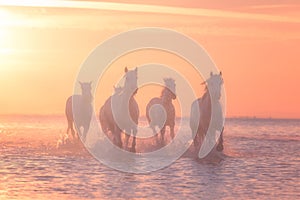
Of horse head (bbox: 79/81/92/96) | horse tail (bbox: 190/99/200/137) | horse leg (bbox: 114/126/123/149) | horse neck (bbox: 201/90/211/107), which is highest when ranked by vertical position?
horse head (bbox: 79/81/92/96)

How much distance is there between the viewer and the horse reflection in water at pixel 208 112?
88.2 feet

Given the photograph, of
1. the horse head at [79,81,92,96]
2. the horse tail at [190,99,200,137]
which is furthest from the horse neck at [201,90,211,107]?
the horse head at [79,81,92,96]

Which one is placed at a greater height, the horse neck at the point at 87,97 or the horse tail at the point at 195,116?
the horse neck at the point at 87,97

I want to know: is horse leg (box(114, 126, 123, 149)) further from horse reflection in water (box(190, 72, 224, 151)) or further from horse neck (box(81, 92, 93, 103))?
horse neck (box(81, 92, 93, 103))

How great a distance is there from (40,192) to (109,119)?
9307 millimetres

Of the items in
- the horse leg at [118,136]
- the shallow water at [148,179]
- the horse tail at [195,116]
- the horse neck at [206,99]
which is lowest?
the shallow water at [148,179]

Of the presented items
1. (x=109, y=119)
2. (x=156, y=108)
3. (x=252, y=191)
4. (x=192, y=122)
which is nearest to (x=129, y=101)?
(x=109, y=119)

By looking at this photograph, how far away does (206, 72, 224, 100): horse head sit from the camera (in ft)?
87.9

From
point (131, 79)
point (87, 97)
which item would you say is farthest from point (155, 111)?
point (131, 79)

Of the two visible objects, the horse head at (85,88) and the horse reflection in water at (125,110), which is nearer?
the horse reflection in water at (125,110)

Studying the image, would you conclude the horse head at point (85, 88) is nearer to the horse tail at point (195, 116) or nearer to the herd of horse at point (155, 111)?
the herd of horse at point (155, 111)

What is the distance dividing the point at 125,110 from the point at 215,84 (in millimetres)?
3513

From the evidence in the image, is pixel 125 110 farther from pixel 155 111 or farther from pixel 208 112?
pixel 155 111

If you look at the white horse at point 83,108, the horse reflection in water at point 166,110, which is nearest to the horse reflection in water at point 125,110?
the horse reflection in water at point 166,110
